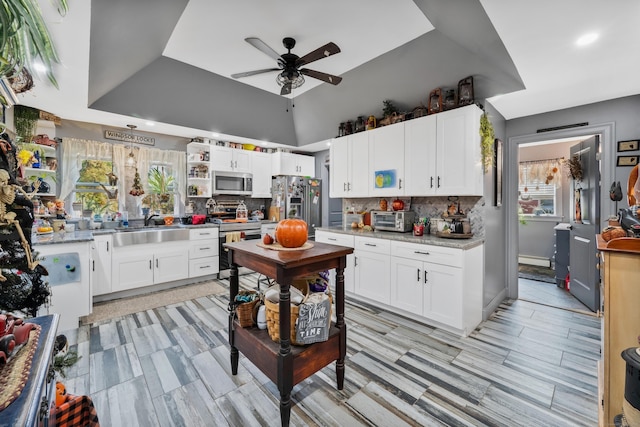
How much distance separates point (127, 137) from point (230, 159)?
5.30 ft

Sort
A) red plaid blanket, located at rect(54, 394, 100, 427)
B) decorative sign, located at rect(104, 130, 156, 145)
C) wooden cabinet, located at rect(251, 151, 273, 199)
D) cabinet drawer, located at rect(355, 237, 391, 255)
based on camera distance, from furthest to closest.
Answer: wooden cabinet, located at rect(251, 151, 273, 199) → decorative sign, located at rect(104, 130, 156, 145) → cabinet drawer, located at rect(355, 237, 391, 255) → red plaid blanket, located at rect(54, 394, 100, 427)

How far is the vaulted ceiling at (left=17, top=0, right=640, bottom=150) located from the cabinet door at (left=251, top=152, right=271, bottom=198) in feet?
3.64

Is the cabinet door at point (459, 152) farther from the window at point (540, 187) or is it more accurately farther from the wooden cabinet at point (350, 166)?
the window at point (540, 187)

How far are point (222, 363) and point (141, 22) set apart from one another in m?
3.16

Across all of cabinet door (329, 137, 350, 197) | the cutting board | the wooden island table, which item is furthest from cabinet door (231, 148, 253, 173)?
the wooden island table

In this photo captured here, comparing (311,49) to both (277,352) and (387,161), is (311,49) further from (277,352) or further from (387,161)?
(277,352)

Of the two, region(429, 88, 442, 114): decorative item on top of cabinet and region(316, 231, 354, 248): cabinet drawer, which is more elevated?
region(429, 88, 442, 114): decorative item on top of cabinet

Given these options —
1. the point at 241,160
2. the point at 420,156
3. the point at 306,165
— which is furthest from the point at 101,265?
the point at 420,156

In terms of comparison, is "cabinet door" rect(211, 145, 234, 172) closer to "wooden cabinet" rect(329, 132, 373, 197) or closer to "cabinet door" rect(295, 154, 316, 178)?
"cabinet door" rect(295, 154, 316, 178)

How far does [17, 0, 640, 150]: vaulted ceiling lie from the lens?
2082mm

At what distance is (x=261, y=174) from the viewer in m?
5.55

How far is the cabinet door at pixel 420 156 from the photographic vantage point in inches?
128

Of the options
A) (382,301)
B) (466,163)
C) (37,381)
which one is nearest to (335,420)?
(37,381)

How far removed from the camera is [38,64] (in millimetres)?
2199
